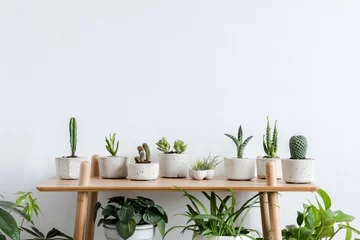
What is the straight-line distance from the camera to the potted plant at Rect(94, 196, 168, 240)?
138 cm

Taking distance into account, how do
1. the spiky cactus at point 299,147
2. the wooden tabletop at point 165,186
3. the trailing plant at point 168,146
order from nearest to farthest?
the wooden tabletop at point 165,186 → the spiky cactus at point 299,147 → the trailing plant at point 168,146

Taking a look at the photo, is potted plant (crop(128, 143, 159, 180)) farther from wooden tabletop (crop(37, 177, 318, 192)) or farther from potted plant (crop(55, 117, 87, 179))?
potted plant (crop(55, 117, 87, 179))

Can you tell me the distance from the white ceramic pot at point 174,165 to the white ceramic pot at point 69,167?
0.26 metres

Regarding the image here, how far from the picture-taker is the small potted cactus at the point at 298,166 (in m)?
1.43

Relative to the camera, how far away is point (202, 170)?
1.53m

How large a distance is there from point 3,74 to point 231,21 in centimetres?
80

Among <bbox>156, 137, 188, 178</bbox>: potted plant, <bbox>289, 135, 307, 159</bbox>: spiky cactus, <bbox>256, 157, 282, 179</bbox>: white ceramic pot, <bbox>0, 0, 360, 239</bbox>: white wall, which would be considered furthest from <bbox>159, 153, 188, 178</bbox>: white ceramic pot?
<bbox>289, 135, 307, 159</bbox>: spiky cactus

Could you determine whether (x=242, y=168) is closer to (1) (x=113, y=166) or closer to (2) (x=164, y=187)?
(2) (x=164, y=187)

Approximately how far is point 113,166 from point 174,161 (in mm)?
192

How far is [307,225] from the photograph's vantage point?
4.88 feet

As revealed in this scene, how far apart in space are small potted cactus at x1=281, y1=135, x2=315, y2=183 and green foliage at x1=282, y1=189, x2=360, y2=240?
79mm

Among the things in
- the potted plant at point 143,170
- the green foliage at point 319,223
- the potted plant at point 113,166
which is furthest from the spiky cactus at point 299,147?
the potted plant at point 113,166

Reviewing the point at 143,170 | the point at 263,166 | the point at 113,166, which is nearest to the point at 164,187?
the point at 143,170

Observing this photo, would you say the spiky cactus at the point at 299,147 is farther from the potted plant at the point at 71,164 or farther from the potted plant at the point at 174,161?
the potted plant at the point at 71,164
